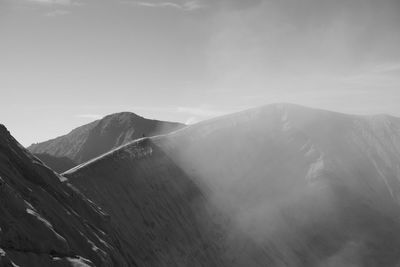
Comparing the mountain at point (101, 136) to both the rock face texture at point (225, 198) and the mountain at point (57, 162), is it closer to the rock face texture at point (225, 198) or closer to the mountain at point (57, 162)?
the mountain at point (57, 162)

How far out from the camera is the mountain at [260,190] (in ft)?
195

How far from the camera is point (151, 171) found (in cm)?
6838

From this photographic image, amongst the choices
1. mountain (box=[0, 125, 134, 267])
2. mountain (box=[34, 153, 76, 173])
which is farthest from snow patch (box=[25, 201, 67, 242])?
mountain (box=[34, 153, 76, 173])

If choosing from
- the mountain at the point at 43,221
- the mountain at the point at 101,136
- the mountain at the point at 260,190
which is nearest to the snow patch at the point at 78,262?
the mountain at the point at 43,221

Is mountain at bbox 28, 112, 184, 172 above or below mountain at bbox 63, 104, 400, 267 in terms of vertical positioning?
above

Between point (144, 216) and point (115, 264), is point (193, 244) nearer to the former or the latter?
point (144, 216)

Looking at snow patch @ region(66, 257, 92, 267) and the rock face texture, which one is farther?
the rock face texture

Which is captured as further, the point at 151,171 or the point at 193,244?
the point at 151,171

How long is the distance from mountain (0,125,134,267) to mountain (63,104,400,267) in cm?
1521

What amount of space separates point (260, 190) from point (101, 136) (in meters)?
82.4

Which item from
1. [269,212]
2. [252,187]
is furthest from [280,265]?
[252,187]

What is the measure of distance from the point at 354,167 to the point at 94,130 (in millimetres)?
90772

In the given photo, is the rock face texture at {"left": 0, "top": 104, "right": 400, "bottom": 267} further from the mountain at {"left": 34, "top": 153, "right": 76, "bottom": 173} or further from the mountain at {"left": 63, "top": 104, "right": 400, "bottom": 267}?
the mountain at {"left": 34, "top": 153, "right": 76, "bottom": 173}

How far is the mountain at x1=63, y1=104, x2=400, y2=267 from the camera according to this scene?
195 feet
